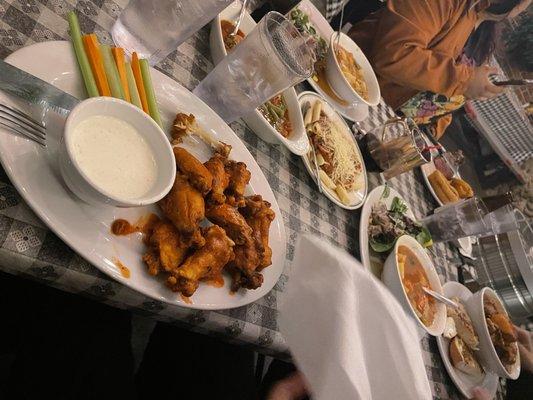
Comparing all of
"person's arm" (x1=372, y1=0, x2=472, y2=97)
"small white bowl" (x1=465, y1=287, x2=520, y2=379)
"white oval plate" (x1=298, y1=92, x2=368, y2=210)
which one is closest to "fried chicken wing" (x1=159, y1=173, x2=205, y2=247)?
"white oval plate" (x1=298, y1=92, x2=368, y2=210)

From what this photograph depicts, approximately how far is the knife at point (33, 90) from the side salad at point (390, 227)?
54.6 inches

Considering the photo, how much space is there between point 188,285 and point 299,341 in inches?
11.2

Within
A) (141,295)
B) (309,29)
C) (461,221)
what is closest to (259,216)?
(141,295)

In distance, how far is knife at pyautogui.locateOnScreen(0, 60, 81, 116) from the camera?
0.70 m

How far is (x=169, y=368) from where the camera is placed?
1372 mm

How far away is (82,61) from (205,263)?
58 cm

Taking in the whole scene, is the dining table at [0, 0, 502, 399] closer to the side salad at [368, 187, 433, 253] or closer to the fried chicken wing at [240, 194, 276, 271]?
the side salad at [368, 187, 433, 253]

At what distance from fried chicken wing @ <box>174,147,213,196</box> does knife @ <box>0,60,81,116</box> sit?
0.93 ft

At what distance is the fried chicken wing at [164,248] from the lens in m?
0.82

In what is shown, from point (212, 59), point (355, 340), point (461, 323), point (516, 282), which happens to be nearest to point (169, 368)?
point (355, 340)

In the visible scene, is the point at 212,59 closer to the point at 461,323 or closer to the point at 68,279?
the point at 68,279

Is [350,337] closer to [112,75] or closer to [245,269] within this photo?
[245,269]

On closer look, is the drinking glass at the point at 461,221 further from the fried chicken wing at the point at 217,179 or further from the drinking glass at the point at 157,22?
the drinking glass at the point at 157,22

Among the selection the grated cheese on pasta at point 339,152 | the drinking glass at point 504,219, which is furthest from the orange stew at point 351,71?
the drinking glass at point 504,219
